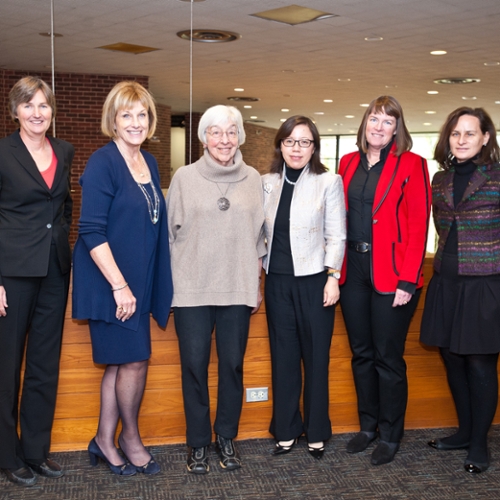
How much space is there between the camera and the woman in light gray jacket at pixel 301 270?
295cm

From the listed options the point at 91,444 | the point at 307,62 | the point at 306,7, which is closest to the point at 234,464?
the point at 91,444

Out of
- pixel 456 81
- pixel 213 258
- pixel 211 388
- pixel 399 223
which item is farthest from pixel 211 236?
pixel 456 81

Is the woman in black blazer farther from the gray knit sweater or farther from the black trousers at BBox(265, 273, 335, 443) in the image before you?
the black trousers at BBox(265, 273, 335, 443)

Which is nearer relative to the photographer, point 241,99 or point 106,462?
point 106,462

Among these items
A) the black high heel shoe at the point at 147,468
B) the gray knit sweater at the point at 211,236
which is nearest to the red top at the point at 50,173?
the gray knit sweater at the point at 211,236

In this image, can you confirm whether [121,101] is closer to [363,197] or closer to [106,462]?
[363,197]

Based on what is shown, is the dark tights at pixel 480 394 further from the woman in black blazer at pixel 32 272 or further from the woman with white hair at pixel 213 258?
the woman in black blazer at pixel 32 272

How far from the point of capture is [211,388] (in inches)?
134

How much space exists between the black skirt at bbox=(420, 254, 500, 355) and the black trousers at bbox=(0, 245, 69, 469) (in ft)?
5.80

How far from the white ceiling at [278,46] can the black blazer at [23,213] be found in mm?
4970

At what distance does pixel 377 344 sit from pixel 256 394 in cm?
76

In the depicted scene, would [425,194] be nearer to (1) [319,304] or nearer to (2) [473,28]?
(1) [319,304]

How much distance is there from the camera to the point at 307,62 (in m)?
10.6

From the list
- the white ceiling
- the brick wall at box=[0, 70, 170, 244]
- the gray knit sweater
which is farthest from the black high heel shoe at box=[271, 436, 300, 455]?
the brick wall at box=[0, 70, 170, 244]
